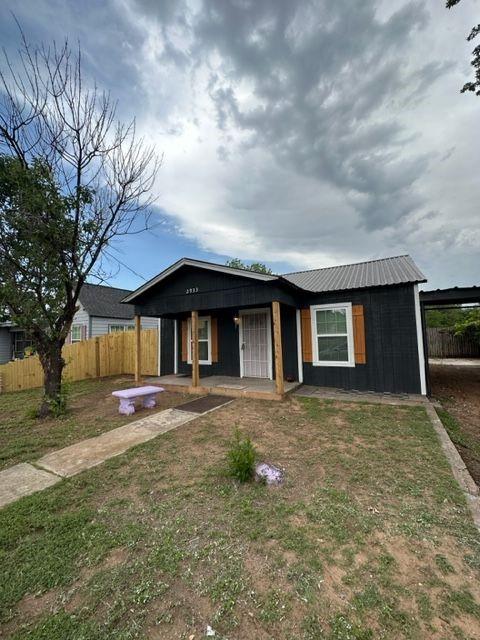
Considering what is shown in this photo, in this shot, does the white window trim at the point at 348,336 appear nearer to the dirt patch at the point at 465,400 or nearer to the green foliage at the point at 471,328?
the dirt patch at the point at 465,400

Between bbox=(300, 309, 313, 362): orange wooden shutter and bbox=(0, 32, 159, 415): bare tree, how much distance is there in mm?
5618

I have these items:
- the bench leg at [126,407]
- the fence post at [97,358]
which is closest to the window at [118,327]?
the fence post at [97,358]

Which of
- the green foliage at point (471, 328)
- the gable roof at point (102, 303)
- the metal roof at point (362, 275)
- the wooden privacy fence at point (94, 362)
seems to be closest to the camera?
the metal roof at point (362, 275)

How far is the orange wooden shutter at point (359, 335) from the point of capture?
7004 millimetres

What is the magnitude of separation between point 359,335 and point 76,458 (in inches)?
260

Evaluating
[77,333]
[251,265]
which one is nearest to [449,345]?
[251,265]

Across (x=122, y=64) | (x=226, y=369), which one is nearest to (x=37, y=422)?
(x=226, y=369)

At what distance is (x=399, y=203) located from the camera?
1230 cm

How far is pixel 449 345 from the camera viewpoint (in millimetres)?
15617

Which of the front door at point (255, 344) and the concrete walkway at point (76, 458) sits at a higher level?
the front door at point (255, 344)

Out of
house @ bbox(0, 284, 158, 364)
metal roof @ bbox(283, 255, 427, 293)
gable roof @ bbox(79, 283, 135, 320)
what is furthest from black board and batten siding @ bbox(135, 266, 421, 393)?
gable roof @ bbox(79, 283, 135, 320)

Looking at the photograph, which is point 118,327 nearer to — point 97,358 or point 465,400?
point 97,358

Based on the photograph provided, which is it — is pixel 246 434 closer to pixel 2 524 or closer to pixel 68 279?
pixel 2 524

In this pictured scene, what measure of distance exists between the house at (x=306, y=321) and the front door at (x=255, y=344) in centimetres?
3
